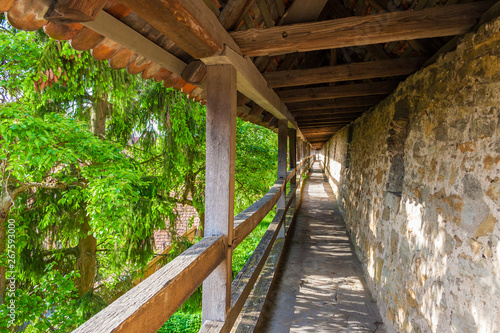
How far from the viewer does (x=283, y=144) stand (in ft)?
16.4

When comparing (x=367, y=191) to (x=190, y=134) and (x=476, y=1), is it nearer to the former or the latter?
(x=476, y=1)

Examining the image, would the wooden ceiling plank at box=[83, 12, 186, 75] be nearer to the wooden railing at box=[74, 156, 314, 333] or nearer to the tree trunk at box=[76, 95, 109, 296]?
the wooden railing at box=[74, 156, 314, 333]

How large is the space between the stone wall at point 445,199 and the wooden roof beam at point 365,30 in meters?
0.14

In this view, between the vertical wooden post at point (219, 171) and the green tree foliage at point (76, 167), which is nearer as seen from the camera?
the vertical wooden post at point (219, 171)

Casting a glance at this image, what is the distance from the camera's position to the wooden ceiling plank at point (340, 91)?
123 inches

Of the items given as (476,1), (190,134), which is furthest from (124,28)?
(190,134)

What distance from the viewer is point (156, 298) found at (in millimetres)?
1033

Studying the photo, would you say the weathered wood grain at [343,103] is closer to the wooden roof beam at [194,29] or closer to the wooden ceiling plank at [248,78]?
the wooden ceiling plank at [248,78]

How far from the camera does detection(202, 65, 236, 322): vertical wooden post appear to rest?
1778 millimetres

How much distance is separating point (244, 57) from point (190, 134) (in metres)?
4.91

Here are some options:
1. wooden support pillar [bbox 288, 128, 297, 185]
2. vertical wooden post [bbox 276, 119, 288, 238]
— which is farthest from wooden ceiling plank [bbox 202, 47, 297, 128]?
wooden support pillar [bbox 288, 128, 297, 185]

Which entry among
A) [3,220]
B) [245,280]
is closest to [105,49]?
[245,280]

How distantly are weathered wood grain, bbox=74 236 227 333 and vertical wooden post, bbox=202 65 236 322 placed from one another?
25cm

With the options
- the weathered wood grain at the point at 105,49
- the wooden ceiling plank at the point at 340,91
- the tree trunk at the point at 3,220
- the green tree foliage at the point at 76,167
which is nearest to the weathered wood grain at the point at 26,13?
the weathered wood grain at the point at 105,49
